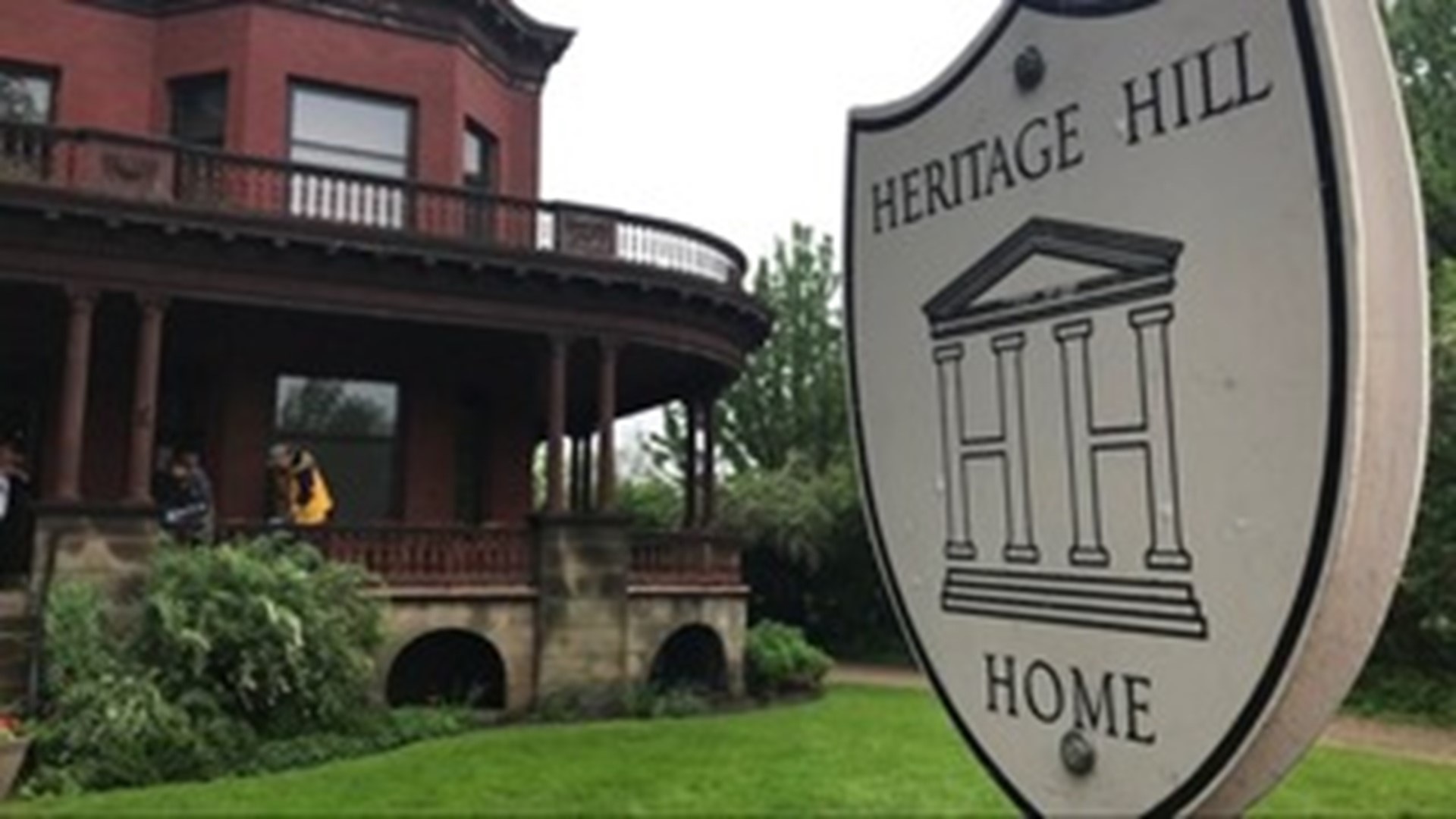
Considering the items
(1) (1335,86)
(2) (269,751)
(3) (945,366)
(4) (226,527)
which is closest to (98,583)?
(4) (226,527)

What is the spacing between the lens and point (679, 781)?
9453 millimetres

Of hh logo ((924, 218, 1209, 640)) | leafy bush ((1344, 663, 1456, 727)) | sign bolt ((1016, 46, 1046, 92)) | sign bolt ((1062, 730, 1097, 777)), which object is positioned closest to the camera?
hh logo ((924, 218, 1209, 640))

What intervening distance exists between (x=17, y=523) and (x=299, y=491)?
355 centimetres

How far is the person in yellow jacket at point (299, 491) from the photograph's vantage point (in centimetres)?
1555

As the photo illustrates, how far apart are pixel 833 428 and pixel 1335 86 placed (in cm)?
3005

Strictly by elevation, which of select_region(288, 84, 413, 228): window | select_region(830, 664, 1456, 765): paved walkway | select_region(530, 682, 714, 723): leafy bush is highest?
select_region(288, 84, 413, 228): window

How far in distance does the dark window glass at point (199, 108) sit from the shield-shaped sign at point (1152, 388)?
679 inches

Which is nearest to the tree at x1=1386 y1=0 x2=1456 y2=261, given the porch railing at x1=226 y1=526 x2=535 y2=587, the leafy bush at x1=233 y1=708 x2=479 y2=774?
the porch railing at x1=226 y1=526 x2=535 y2=587

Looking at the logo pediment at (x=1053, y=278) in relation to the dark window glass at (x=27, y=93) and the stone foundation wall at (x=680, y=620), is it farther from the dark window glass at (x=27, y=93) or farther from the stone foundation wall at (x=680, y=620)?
the dark window glass at (x=27, y=93)

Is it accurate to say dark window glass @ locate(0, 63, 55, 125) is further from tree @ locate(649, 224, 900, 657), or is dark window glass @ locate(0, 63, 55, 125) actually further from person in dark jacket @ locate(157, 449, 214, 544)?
tree @ locate(649, 224, 900, 657)

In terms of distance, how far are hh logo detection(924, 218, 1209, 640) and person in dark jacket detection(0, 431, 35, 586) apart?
47.9 ft

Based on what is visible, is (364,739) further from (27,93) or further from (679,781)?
(27,93)

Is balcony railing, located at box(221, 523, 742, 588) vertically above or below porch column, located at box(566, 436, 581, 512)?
below

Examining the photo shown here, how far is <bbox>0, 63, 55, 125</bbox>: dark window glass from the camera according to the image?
17141 millimetres
